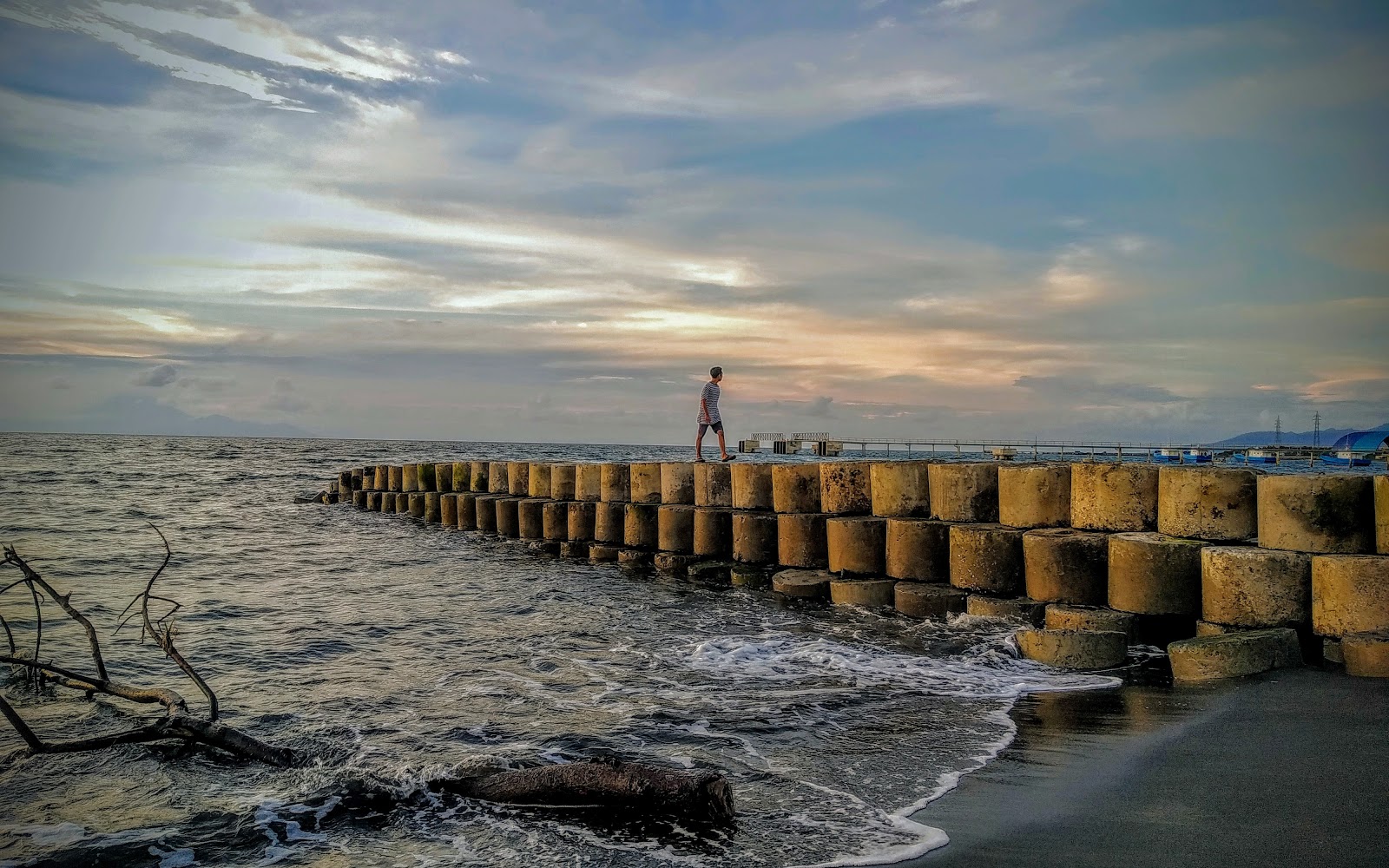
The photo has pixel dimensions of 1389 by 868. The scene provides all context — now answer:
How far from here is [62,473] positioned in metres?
39.4

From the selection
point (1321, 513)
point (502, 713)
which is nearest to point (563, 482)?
point (502, 713)

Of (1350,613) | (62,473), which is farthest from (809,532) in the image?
A: (62,473)

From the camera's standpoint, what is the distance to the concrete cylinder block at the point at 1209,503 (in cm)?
700

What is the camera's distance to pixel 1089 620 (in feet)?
23.7

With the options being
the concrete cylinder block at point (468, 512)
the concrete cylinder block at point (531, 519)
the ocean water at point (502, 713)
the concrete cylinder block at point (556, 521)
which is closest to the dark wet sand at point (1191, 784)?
the ocean water at point (502, 713)

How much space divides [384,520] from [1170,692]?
62.6 feet

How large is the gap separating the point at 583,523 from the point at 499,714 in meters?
8.54

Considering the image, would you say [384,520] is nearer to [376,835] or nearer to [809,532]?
[809,532]

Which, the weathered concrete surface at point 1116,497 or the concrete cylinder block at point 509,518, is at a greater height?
the weathered concrete surface at point 1116,497

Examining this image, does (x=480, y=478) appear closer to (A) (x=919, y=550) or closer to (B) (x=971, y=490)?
(A) (x=919, y=550)

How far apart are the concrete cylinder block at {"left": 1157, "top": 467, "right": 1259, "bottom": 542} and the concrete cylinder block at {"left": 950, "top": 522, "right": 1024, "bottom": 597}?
1.29 meters

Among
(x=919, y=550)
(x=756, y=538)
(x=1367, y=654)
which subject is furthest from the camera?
(x=756, y=538)

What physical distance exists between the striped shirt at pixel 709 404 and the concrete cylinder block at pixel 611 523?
2.36 m

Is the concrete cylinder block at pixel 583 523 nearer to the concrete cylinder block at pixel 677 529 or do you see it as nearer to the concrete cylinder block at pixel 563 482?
the concrete cylinder block at pixel 563 482
